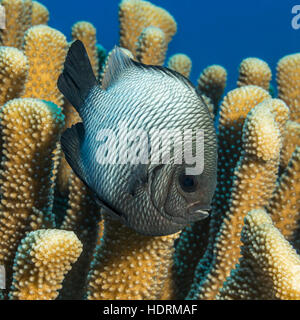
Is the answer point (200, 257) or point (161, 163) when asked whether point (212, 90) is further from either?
point (161, 163)

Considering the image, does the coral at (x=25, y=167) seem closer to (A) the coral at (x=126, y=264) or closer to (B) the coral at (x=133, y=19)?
(A) the coral at (x=126, y=264)

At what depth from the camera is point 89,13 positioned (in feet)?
275

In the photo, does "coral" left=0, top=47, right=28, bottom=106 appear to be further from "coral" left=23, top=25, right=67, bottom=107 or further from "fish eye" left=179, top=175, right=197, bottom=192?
"fish eye" left=179, top=175, right=197, bottom=192

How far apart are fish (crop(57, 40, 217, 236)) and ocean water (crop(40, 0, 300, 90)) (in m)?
61.4

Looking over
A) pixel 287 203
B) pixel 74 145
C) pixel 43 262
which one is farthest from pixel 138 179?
pixel 287 203

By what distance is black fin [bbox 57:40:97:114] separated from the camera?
1662 millimetres

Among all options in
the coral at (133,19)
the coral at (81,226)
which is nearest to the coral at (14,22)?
the coral at (133,19)

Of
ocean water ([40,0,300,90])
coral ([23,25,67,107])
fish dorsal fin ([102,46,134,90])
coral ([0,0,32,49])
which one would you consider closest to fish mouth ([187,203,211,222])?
fish dorsal fin ([102,46,134,90])

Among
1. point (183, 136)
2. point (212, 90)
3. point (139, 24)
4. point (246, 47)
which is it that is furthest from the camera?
point (246, 47)

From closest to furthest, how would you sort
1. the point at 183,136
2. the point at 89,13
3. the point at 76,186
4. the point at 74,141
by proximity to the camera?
the point at 183,136 → the point at 74,141 → the point at 76,186 → the point at 89,13

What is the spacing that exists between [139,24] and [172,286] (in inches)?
97.0

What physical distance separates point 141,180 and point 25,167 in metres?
0.85

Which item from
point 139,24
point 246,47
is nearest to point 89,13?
point 246,47

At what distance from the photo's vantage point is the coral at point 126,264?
175 cm
